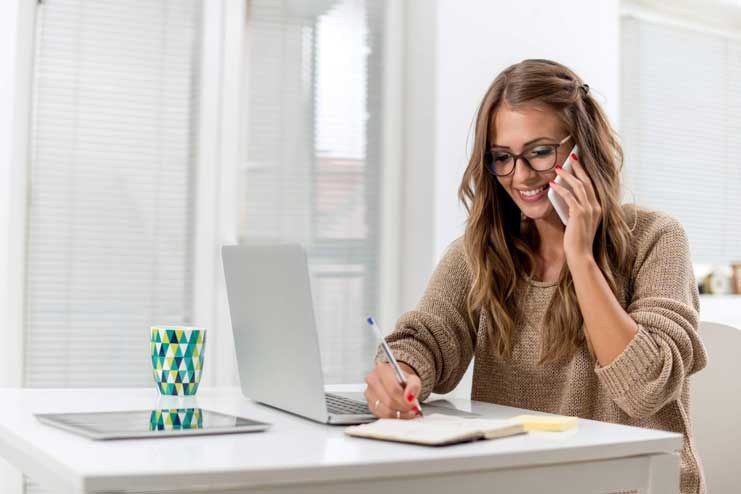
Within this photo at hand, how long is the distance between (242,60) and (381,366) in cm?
165

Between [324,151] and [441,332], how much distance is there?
51.5 inches

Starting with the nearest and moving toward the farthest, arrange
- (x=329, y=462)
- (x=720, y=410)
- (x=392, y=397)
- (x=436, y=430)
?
(x=329, y=462) < (x=436, y=430) < (x=392, y=397) < (x=720, y=410)

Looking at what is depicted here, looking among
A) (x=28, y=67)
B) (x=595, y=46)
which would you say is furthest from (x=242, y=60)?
(x=595, y=46)

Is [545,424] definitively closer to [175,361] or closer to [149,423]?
[149,423]

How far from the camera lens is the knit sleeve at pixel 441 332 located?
60.5 inches

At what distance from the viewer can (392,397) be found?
121 cm

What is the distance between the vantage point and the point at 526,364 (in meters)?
1.65

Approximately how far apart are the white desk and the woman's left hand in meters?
0.38

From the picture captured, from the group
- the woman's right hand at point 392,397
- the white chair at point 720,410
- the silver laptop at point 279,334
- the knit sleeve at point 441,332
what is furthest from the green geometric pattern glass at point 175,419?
the white chair at point 720,410

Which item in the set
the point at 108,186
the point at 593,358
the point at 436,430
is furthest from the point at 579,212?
the point at 108,186

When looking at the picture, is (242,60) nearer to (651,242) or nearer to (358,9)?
(358,9)

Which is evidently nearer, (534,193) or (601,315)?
(601,315)

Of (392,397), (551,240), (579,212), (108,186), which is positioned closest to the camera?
(392,397)

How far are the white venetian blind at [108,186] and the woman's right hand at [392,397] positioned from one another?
4.83ft
